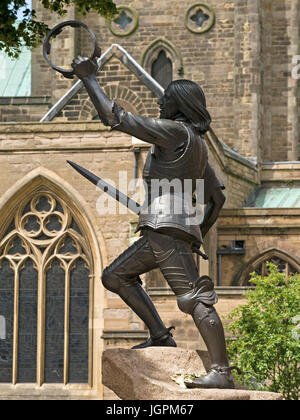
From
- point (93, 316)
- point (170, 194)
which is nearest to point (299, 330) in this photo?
point (93, 316)

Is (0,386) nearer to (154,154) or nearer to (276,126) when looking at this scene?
(276,126)

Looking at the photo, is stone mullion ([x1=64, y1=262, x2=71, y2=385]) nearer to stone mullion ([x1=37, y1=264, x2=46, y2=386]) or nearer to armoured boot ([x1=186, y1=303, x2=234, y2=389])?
stone mullion ([x1=37, y1=264, x2=46, y2=386])

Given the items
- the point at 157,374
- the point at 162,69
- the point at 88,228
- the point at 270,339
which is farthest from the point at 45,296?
the point at 157,374

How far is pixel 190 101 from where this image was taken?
955 cm

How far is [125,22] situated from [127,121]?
27.6m

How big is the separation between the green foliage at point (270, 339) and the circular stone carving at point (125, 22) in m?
16.6

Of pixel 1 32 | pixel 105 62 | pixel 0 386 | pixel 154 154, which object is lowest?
pixel 0 386

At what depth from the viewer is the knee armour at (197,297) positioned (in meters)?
9.28

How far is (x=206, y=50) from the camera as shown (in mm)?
36000

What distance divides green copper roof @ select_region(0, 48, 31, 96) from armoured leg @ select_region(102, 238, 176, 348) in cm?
2783

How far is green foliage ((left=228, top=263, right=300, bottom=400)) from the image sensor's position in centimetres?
1906

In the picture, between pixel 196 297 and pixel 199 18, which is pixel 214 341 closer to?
pixel 196 297

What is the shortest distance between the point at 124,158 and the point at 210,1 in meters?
12.7

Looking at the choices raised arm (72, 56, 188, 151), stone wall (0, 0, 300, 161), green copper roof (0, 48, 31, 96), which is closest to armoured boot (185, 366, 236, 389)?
raised arm (72, 56, 188, 151)
